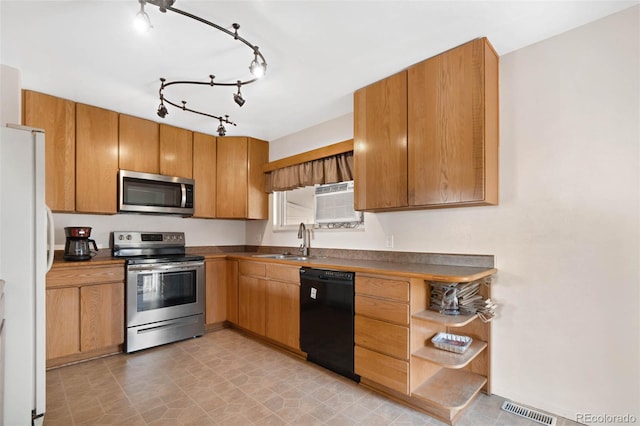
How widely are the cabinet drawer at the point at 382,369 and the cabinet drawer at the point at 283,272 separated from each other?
0.88 metres

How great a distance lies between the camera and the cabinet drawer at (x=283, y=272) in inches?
118

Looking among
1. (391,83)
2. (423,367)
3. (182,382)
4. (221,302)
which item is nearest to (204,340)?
(221,302)

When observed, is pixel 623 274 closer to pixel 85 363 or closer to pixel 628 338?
pixel 628 338

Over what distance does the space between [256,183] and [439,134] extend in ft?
8.74

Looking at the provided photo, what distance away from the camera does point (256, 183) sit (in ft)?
→ 14.1

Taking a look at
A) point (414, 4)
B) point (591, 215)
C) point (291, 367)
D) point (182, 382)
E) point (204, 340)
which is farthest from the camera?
point (204, 340)

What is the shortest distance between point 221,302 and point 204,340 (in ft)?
1.63

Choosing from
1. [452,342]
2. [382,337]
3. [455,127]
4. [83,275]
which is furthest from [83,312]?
[455,127]

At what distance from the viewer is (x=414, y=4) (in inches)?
71.4

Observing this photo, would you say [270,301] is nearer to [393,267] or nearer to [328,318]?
[328,318]

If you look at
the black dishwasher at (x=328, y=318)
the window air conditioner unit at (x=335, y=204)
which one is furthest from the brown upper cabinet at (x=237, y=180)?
the black dishwasher at (x=328, y=318)

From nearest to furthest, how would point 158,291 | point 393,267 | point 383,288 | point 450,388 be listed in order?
point 450,388
point 383,288
point 393,267
point 158,291

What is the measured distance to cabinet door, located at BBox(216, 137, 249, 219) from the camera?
4180 millimetres

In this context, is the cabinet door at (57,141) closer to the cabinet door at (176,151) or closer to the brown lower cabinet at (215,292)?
the cabinet door at (176,151)
